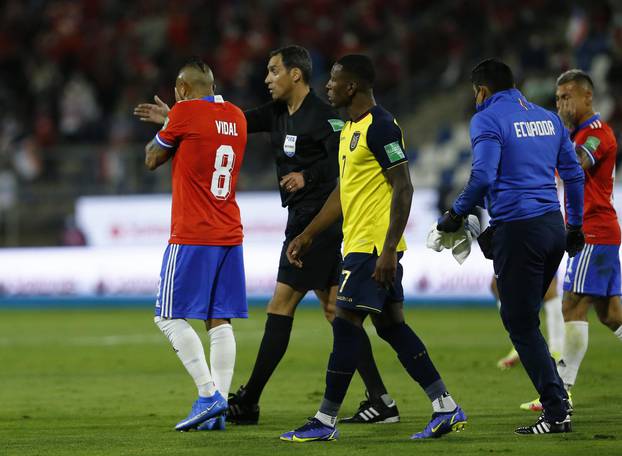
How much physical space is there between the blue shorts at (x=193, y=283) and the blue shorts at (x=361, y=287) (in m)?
1.09

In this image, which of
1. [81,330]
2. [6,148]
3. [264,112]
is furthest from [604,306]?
[6,148]

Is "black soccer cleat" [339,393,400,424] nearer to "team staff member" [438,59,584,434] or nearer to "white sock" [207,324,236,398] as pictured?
"white sock" [207,324,236,398]

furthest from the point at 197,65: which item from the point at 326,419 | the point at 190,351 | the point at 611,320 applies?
the point at 611,320

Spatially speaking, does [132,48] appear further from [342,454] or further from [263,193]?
[342,454]

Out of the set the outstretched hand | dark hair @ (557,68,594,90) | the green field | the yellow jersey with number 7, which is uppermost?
dark hair @ (557,68,594,90)

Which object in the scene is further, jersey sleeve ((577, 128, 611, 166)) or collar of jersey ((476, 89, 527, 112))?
jersey sleeve ((577, 128, 611, 166))

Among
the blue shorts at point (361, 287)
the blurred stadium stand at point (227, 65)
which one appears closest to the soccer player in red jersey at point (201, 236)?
the blue shorts at point (361, 287)

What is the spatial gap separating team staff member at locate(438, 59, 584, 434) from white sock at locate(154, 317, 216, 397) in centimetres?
184

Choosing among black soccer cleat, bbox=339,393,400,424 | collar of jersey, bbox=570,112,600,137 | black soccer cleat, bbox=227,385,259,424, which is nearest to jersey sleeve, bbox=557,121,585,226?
collar of jersey, bbox=570,112,600,137

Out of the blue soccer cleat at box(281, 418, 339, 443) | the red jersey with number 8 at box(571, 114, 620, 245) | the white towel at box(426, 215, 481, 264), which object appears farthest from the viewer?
the red jersey with number 8 at box(571, 114, 620, 245)

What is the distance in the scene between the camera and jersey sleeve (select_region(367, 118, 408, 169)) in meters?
6.83

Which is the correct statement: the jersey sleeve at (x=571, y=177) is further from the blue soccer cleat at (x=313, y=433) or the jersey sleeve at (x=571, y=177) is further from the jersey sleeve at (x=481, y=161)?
the blue soccer cleat at (x=313, y=433)

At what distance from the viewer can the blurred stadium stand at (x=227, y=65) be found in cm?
2175

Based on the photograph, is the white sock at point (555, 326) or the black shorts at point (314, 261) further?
the white sock at point (555, 326)
